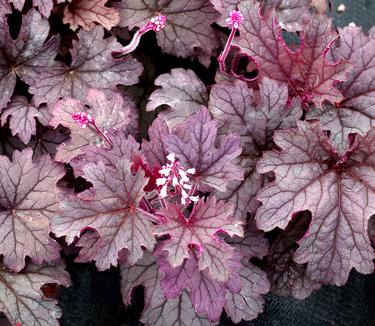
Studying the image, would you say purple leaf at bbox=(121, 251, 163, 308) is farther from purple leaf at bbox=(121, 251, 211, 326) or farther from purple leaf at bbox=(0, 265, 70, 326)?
purple leaf at bbox=(0, 265, 70, 326)

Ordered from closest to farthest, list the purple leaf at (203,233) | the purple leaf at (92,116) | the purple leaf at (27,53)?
the purple leaf at (203,233) → the purple leaf at (92,116) → the purple leaf at (27,53)

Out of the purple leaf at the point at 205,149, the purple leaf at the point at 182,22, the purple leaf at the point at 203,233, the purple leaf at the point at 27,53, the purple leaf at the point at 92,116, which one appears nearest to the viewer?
the purple leaf at the point at 203,233

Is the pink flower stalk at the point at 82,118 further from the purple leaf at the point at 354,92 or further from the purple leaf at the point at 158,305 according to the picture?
the purple leaf at the point at 354,92

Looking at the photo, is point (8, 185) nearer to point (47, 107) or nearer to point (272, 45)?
point (47, 107)

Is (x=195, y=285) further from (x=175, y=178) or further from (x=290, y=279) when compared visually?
(x=290, y=279)

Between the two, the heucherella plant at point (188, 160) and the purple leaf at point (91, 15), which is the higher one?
the purple leaf at point (91, 15)

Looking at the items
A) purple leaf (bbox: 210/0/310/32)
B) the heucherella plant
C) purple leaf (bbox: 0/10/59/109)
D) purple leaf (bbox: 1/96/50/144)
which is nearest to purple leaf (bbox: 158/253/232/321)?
the heucherella plant

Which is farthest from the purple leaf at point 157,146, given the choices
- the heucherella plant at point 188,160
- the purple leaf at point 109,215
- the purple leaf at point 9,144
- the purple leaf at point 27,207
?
the purple leaf at point 9,144
